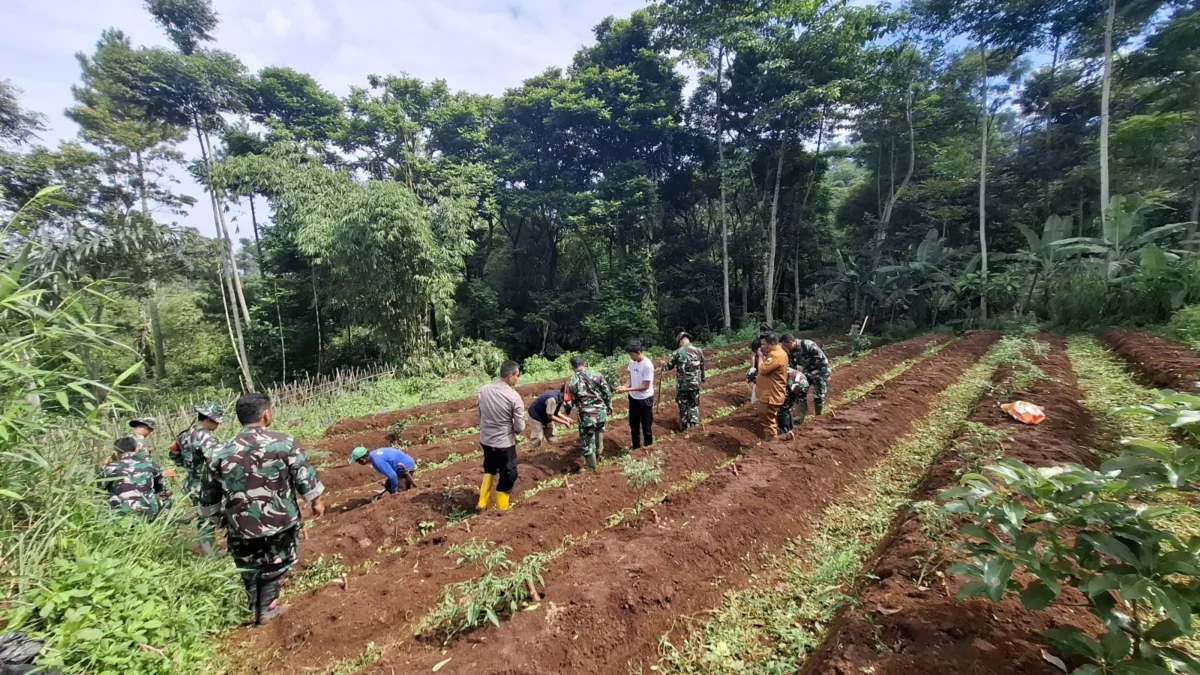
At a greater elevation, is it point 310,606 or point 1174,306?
point 1174,306

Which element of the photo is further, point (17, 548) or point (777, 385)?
point (777, 385)

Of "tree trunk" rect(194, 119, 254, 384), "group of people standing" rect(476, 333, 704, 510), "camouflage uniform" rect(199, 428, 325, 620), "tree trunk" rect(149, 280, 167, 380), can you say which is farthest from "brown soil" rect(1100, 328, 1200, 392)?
"tree trunk" rect(149, 280, 167, 380)

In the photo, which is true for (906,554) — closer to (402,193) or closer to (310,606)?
(310,606)

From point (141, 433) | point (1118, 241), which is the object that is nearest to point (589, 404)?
point (141, 433)

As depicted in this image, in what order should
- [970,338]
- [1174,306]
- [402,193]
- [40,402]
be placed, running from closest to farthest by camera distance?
1. [40,402]
2. [1174,306]
3. [970,338]
4. [402,193]

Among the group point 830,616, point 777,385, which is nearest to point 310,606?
point 830,616

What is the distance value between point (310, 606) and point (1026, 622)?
14.5 feet

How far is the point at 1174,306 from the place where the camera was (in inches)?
414

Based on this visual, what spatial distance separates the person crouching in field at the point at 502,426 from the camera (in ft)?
16.5

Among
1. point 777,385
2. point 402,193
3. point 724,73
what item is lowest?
point 777,385

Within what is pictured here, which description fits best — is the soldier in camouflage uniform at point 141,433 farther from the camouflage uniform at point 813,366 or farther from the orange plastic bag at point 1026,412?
the orange plastic bag at point 1026,412

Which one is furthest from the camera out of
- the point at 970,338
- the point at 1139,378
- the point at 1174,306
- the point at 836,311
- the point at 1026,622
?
the point at 836,311

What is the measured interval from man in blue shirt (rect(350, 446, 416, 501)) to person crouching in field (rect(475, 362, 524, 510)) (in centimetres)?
149

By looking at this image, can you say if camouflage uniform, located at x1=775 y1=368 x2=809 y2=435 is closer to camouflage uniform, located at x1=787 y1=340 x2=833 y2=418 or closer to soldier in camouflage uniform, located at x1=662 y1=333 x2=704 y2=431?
camouflage uniform, located at x1=787 y1=340 x2=833 y2=418
